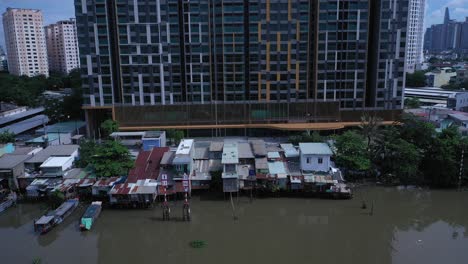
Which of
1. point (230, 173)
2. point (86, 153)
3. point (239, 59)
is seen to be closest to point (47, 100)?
point (86, 153)

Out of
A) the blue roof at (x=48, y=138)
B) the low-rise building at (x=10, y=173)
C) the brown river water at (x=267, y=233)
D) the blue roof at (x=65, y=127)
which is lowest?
the brown river water at (x=267, y=233)

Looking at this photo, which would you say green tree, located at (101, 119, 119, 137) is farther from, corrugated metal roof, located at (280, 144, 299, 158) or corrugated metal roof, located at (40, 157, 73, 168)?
corrugated metal roof, located at (280, 144, 299, 158)

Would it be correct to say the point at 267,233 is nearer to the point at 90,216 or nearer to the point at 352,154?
the point at 352,154

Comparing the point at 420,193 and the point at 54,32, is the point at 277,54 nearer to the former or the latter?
the point at 420,193

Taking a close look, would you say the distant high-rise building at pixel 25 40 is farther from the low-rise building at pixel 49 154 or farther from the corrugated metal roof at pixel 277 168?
the corrugated metal roof at pixel 277 168

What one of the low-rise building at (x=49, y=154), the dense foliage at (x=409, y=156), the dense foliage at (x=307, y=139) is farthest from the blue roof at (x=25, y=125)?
the dense foliage at (x=409, y=156)

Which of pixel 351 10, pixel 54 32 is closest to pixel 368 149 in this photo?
pixel 351 10
